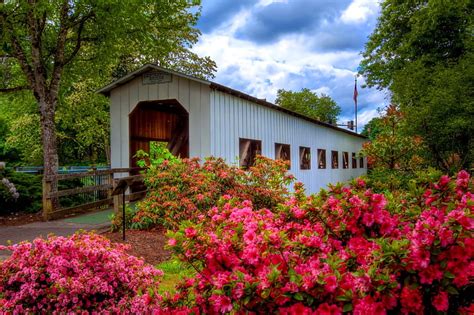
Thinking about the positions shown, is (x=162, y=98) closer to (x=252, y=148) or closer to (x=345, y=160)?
(x=252, y=148)

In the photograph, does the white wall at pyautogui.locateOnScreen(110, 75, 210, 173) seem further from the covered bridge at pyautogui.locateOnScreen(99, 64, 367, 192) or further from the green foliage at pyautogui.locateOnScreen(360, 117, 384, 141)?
the green foliage at pyautogui.locateOnScreen(360, 117, 384, 141)

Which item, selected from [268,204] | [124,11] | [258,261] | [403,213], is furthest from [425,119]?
[258,261]

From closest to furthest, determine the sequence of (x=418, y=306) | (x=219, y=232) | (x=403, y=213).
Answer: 1. (x=418, y=306)
2. (x=219, y=232)
3. (x=403, y=213)

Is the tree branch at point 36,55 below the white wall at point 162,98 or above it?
above

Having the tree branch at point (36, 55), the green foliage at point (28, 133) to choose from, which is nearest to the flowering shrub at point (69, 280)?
the tree branch at point (36, 55)

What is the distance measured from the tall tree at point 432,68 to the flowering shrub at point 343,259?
12977 mm

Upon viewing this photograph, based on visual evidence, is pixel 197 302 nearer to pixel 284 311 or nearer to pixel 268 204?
pixel 284 311

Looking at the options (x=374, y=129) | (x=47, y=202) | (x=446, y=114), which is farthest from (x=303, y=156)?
(x=374, y=129)

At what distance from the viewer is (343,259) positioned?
7.21ft

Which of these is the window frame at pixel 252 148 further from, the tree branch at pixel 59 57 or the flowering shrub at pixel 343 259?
the flowering shrub at pixel 343 259

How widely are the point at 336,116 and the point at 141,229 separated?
51.0 meters

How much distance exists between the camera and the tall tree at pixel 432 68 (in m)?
14.4

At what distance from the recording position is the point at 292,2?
9234 mm

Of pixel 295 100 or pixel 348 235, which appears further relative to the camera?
pixel 295 100
